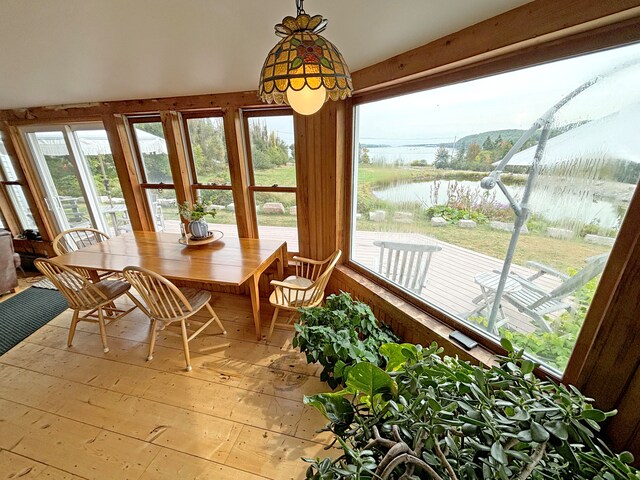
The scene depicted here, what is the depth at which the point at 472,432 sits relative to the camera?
608mm

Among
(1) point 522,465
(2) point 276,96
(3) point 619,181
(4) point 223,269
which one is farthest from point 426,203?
(4) point 223,269

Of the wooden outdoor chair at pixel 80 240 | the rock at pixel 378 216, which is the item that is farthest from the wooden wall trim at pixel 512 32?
the wooden outdoor chair at pixel 80 240

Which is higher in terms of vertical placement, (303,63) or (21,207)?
(303,63)

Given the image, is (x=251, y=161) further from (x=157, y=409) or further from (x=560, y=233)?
(x=560, y=233)

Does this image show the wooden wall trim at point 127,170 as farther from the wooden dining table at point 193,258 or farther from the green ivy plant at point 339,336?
the green ivy plant at point 339,336

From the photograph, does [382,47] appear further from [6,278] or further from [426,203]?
[6,278]

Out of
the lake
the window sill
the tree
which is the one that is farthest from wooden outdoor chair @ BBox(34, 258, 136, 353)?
the lake

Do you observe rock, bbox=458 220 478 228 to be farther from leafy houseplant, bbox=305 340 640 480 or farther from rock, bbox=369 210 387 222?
leafy houseplant, bbox=305 340 640 480

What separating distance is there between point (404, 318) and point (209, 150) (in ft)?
8.10

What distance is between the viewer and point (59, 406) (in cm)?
168

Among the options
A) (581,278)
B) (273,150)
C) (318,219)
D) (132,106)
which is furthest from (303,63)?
(132,106)

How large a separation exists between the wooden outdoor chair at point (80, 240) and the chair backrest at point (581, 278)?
3278 millimetres

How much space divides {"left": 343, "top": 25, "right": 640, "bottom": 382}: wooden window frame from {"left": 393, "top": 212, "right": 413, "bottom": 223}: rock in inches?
19.2

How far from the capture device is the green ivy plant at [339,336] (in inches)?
55.9
